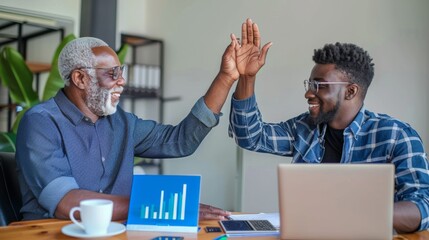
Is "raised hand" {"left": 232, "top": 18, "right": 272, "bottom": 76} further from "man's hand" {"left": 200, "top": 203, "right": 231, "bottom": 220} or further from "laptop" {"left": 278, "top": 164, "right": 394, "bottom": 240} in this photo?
"laptop" {"left": 278, "top": 164, "right": 394, "bottom": 240}

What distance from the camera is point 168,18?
4953 mm

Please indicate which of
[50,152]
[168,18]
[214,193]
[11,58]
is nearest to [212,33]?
[168,18]

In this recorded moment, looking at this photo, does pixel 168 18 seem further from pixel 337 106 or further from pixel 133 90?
pixel 337 106

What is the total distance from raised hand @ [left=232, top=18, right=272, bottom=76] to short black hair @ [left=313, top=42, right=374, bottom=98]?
288 millimetres

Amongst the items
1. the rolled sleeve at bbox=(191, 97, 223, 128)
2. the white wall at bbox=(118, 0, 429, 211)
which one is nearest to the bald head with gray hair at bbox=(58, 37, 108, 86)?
the rolled sleeve at bbox=(191, 97, 223, 128)

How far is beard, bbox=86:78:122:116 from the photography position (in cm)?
163

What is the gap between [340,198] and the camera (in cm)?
97

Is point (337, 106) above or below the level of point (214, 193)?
above

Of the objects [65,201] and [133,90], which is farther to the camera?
[133,90]

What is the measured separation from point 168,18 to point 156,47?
34 cm

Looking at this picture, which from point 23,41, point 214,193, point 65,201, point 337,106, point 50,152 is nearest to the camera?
point 65,201

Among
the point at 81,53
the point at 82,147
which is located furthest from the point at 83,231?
the point at 81,53

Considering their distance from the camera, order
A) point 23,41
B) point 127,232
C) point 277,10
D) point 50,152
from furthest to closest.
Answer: point 23,41
point 277,10
point 50,152
point 127,232

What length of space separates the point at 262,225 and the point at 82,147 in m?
0.66
